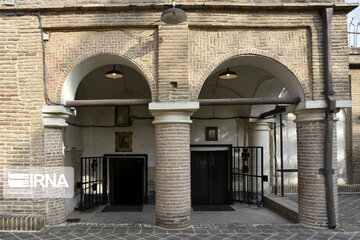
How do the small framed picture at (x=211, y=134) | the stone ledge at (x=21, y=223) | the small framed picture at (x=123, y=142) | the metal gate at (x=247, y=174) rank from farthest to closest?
the small framed picture at (x=211, y=134), the small framed picture at (x=123, y=142), the metal gate at (x=247, y=174), the stone ledge at (x=21, y=223)

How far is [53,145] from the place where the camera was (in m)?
6.23

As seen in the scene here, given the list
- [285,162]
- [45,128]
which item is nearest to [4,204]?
[45,128]

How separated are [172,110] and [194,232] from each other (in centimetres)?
265

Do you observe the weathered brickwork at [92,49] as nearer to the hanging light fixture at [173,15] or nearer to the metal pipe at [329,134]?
the hanging light fixture at [173,15]

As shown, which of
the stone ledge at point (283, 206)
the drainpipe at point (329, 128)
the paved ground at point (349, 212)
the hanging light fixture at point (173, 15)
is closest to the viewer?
the hanging light fixture at point (173, 15)

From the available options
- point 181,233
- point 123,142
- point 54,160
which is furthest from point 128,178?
point 181,233

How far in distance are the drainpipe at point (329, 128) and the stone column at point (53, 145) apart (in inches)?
233

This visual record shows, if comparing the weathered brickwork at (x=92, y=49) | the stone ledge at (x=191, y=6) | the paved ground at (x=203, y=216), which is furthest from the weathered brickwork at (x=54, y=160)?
the stone ledge at (x=191, y=6)

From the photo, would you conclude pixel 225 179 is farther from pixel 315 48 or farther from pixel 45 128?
pixel 45 128

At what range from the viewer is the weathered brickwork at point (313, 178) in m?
6.06

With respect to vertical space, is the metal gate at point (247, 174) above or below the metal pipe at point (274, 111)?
below

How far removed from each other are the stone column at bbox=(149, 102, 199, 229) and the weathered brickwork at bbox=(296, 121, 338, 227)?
266cm

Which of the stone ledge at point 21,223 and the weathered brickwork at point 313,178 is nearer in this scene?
the stone ledge at point 21,223

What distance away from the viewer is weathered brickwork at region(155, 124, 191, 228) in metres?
5.91
